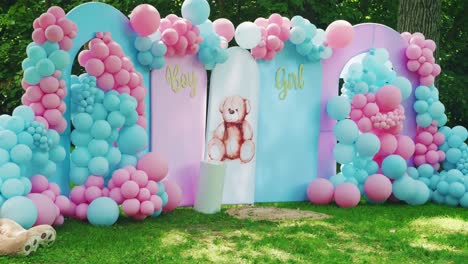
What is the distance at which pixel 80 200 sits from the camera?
625cm

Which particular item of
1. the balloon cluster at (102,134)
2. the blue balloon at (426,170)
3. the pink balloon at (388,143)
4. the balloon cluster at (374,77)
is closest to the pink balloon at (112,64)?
the balloon cluster at (102,134)

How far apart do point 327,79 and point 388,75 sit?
2.29ft

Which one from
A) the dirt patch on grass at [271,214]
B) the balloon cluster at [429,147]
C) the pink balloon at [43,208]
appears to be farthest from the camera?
the balloon cluster at [429,147]

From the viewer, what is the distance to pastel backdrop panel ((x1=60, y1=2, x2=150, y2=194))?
6.40 metres

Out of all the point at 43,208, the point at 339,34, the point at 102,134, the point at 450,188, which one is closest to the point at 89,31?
the point at 102,134

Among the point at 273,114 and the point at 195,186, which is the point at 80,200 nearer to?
Result: the point at 195,186

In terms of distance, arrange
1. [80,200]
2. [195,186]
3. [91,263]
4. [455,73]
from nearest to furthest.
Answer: [91,263] → [80,200] → [195,186] → [455,73]

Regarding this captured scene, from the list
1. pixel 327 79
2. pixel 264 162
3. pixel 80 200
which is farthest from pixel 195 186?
pixel 327 79

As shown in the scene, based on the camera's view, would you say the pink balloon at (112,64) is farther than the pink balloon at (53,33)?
Yes

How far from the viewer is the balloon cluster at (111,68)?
6.34 meters

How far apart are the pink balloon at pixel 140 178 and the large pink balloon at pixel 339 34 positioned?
2790mm

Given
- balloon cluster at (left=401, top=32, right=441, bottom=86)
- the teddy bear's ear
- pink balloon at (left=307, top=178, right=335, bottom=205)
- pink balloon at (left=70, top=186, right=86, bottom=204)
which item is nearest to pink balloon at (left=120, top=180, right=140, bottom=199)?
pink balloon at (left=70, top=186, right=86, bottom=204)

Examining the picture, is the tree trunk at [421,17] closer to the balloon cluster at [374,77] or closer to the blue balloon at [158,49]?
the balloon cluster at [374,77]

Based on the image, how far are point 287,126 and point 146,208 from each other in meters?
2.23
